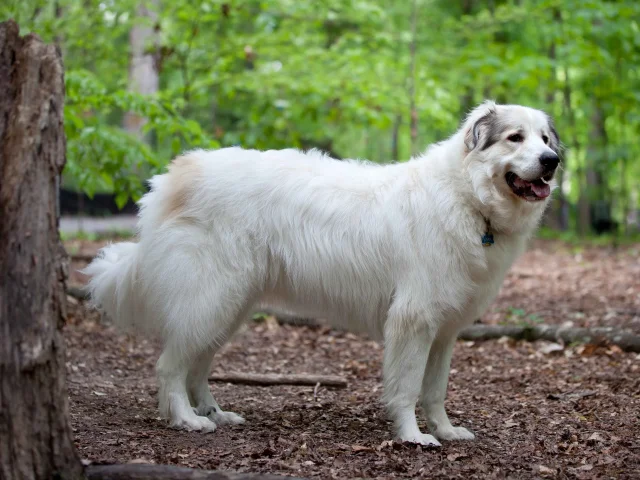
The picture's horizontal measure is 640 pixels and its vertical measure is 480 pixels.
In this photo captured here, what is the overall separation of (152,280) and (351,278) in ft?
3.67

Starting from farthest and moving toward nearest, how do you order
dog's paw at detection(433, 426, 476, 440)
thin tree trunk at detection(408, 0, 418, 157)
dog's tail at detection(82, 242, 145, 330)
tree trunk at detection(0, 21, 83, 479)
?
1. thin tree trunk at detection(408, 0, 418, 157)
2. dog's tail at detection(82, 242, 145, 330)
3. dog's paw at detection(433, 426, 476, 440)
4. tree trunk at detection(0, 21, 83, 479)

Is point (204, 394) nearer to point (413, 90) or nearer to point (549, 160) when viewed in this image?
point (549, 160)

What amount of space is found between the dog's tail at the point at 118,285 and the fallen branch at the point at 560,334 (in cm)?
282

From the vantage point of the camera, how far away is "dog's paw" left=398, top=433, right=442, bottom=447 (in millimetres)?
3766

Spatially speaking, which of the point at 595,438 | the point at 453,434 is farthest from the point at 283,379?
the point at 595,438

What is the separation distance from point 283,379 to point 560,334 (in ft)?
8.20

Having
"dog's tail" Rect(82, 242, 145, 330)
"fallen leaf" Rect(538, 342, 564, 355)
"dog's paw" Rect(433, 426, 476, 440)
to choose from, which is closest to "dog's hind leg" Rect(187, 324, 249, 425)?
"dog's tail" Rect(82, 242, 145, 330)

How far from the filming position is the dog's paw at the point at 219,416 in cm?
424

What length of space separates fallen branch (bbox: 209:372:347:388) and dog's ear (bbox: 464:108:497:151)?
215 cm

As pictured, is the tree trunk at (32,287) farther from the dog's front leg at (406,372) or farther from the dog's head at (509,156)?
the dog's head at (509,156)

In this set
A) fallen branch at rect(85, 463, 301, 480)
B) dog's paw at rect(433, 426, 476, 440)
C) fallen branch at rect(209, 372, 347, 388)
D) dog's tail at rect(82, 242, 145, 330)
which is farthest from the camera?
fallen branch at rect(209, 372, 347, 388)

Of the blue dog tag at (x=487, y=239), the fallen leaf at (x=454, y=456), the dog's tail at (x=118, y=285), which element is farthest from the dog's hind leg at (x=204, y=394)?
the blue dog tag at (x=487, y=239)

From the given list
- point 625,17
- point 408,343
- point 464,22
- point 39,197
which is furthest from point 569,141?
point 39,197

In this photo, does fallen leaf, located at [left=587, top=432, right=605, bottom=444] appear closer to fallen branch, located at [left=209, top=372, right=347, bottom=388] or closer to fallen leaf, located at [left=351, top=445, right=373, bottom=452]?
fallen leaf, located at [left=351, top=445, right=373, bottom=452]
